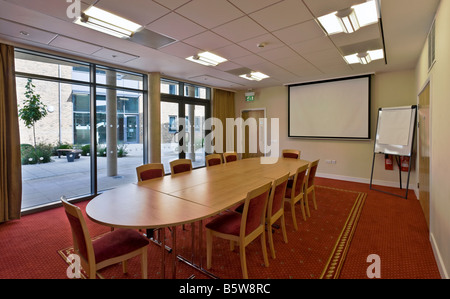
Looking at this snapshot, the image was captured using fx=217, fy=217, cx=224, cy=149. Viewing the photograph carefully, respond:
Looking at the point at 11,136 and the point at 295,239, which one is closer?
the point at 295,239

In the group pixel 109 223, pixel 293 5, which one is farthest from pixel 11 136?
pixel 293 5

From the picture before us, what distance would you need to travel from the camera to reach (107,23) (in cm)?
278

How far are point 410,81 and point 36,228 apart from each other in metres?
7.92

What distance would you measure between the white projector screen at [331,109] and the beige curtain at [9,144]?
6.47 meters

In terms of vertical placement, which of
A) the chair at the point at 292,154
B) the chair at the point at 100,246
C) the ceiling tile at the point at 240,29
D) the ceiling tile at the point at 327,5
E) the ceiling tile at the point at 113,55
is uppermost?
the ceiling tile at the point at 113,55

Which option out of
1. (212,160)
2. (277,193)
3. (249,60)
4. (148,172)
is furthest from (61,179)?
(249,60)

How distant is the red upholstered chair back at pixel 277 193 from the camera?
2456 millimetres

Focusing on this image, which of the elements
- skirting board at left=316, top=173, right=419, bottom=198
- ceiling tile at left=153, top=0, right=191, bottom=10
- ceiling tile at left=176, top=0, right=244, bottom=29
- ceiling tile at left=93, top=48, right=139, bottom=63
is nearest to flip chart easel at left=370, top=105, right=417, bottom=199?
skirting board at left=316, top=173, right=419, bottom=198

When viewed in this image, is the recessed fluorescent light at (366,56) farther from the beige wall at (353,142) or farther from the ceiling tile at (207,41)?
the ceiling tile at (207,41)

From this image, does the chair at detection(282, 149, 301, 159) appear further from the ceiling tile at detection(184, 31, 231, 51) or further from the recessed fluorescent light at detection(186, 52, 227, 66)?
the ceiling tile at detection(184, 31, 231, 51)

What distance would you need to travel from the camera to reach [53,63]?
4.03 metres

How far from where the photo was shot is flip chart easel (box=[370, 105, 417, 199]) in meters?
4.61

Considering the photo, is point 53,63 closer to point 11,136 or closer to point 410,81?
point 11,136

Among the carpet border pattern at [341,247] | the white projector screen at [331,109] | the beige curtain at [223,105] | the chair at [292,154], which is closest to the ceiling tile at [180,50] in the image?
the chair at [292,154]
